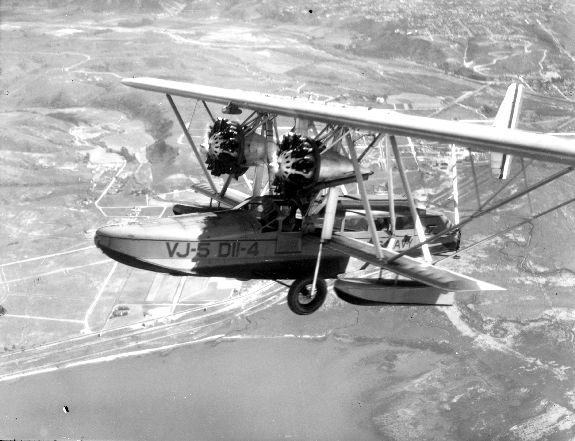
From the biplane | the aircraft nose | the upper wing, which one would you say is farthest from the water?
the upper wing

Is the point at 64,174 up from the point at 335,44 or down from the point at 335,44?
down

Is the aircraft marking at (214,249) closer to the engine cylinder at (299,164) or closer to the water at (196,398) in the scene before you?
the engine cylinder at (299,164)

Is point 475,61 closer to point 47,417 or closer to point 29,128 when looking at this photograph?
point 29,128

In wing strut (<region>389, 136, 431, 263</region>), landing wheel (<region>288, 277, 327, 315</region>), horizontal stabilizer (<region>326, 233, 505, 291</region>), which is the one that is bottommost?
landing wheel (<region>288, 277, 327, 315</region>)

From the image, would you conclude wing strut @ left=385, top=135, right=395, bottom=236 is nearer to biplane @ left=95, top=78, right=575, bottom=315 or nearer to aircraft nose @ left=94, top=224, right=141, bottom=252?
biplane @ left=95, top=78, right=575, bottom=315

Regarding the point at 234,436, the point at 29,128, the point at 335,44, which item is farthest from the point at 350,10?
the point at 234,436

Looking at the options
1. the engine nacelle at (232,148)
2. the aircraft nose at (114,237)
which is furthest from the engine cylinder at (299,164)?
the aircraft nose at (114,237)

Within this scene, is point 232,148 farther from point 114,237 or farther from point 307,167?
point 114,237
